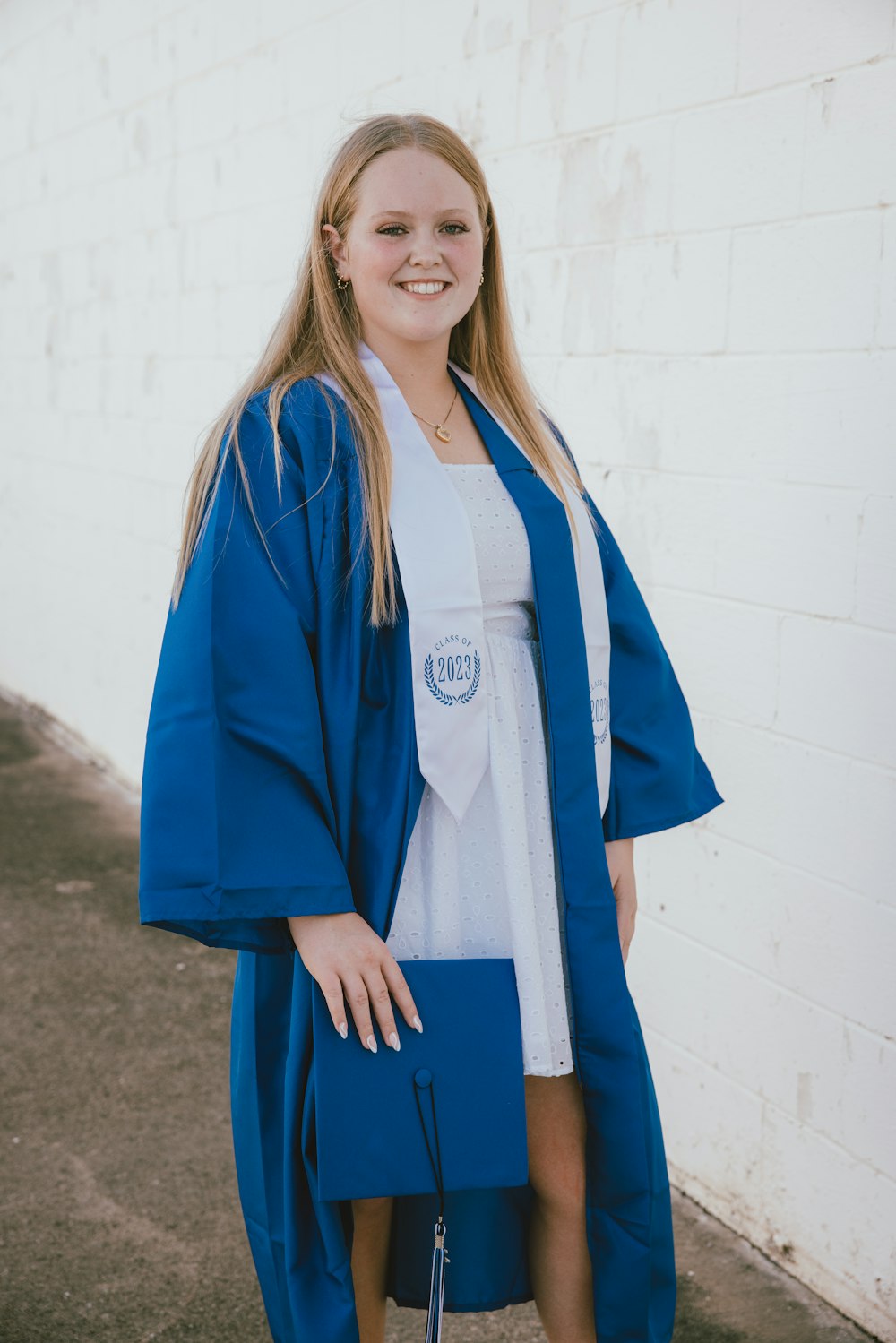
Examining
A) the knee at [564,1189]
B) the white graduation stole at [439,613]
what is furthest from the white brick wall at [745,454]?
the white graduation stole at [439,613]

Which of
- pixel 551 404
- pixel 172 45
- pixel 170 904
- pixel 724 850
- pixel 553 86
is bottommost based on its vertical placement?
pixel 724 850

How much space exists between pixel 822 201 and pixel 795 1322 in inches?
73.2

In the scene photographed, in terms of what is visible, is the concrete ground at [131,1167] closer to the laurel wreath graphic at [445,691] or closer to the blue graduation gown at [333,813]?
the blue graduation gown at [333,813]

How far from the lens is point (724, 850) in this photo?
257 cm

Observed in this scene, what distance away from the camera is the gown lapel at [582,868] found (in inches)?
71.3

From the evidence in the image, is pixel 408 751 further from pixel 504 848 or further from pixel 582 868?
pixel 582 868

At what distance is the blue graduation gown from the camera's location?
1.64 meters

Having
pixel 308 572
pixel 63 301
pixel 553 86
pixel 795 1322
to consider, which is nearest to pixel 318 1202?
pixel 308 572

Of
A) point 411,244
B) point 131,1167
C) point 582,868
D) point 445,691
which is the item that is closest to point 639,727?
point 582,868

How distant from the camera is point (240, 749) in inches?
64.9

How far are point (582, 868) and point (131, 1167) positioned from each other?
1489 mm

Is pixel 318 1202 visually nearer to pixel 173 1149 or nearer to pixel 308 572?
pixel 308 572

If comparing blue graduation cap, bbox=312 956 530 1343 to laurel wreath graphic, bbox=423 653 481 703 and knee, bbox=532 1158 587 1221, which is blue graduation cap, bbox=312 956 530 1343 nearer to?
knee, bbox=532 1158 587 1221

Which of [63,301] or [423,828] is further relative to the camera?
Answer: [63,301]
